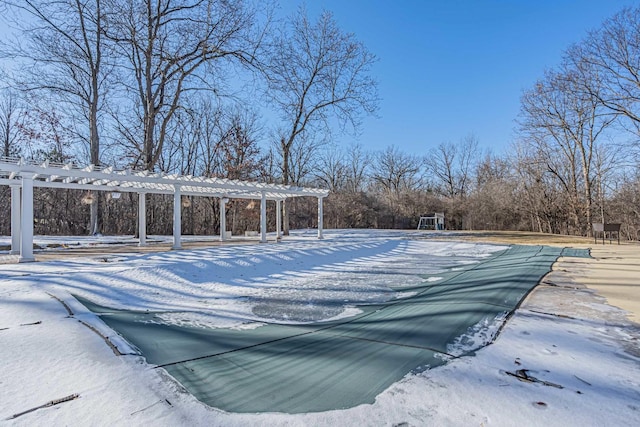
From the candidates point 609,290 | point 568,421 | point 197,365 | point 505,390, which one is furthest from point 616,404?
point 609,290

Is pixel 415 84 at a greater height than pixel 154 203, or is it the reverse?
pixel 415 84

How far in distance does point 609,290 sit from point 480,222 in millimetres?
19140

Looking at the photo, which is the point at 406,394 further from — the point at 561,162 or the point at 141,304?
the point at 561,162

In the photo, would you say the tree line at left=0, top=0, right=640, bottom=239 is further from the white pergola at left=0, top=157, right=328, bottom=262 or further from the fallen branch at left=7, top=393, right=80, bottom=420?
the fallen branch at left=7, top=393, right=80, bottom=420

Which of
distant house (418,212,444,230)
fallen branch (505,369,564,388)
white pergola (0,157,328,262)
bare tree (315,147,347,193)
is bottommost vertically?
fallen branch (505,369,564,388)

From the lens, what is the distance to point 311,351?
236 centimetres

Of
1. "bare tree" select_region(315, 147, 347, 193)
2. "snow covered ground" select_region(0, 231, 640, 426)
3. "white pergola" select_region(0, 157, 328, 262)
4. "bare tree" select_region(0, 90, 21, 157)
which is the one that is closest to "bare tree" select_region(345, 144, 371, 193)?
"bare tree" select_region(315, 147, 347, 193)

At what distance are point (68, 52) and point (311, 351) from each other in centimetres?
1777

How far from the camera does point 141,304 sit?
430 cm

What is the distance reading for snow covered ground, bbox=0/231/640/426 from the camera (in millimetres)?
1545

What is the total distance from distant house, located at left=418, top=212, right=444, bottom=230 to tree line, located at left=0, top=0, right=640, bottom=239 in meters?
1.46

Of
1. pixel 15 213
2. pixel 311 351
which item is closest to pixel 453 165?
pixel 15 213

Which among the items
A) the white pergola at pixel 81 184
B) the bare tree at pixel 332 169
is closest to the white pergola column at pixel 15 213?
the white pergola at pixel 81 184

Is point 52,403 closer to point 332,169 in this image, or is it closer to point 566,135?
point 566,135
